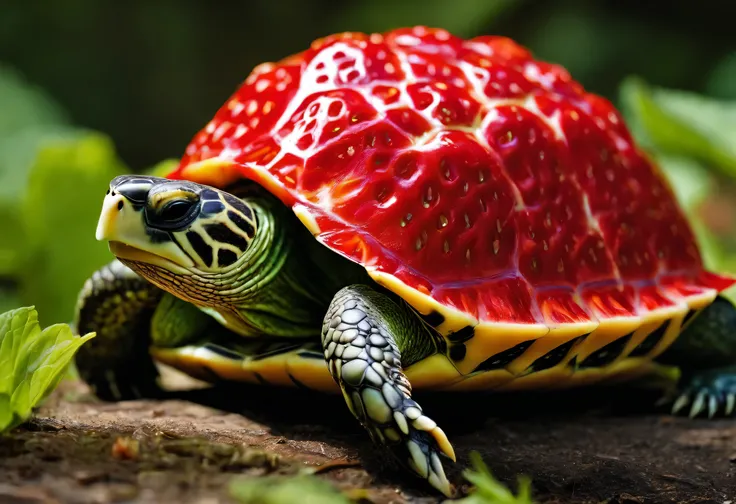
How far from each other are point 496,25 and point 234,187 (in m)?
4.68

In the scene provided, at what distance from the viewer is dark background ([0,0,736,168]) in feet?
18.4

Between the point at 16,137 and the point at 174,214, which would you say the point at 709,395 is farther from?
the point at 16,137

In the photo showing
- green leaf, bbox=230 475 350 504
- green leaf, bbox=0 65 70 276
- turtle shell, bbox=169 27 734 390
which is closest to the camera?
green leaf, bbox=230 475 350 504

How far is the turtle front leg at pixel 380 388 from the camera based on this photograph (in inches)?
51.1

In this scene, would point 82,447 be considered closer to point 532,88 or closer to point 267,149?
point 267,149

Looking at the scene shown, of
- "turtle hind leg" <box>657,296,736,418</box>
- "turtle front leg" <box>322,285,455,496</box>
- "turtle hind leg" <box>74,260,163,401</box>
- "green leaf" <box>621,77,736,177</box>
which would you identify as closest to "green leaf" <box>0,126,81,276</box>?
"turtle hind leg" <box>74,260,163,401</box>

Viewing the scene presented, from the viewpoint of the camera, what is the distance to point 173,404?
1.86 m

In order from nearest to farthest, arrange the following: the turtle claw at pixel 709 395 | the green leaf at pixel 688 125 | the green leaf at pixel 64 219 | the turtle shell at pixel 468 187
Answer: the turtle shell at pixel 468 187
the turtle claw at pixel 709 395
the green leaf at pixel 64 219
the green leaf at pixel 688 125

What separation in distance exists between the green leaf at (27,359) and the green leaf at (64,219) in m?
1.67

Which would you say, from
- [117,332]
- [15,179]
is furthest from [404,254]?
[15,179]

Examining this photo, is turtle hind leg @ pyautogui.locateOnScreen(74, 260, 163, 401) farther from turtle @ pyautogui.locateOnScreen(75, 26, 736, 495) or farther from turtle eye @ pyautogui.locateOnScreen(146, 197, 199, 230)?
turtle eye @ pyautogui.locateOnScreen(146, 197, 199, 230)

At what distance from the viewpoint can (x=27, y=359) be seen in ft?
4.55

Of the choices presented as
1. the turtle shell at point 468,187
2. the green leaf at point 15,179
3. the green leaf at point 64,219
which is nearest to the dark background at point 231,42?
the green leaf at point 15,179

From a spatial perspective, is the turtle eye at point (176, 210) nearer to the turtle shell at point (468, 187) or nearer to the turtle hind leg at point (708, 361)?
the turtle shell at point (468, 187)
